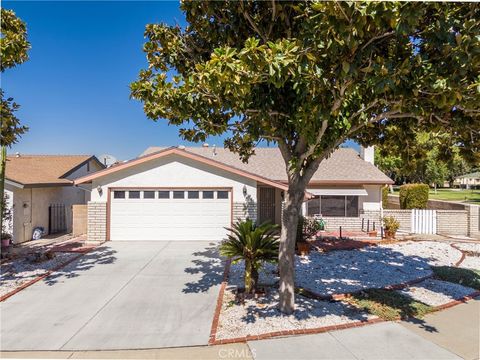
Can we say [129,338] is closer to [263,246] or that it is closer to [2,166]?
[263,246]

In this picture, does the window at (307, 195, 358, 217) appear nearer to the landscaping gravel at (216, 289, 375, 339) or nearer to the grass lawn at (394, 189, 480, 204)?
the landscaping gravel at (216, 289, 375, 339)

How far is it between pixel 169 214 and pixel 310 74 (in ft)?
40.6

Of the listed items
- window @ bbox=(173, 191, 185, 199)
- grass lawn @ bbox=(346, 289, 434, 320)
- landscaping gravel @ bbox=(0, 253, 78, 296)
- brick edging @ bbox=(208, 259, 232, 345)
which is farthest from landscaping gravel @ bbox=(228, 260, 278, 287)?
landscaping gravel @ bbox=(0, 253, 78, 296)

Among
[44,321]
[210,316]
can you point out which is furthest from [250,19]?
[44,321]

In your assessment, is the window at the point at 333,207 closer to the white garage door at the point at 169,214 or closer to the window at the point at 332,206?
the window at the point at 332,206

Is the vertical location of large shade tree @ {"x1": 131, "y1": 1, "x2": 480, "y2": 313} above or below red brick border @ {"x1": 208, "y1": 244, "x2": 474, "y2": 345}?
above

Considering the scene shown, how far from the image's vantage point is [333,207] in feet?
71.6

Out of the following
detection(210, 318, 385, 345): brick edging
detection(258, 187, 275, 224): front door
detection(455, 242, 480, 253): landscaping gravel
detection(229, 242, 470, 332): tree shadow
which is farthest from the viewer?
detection(258, 187, 275, 224): front door

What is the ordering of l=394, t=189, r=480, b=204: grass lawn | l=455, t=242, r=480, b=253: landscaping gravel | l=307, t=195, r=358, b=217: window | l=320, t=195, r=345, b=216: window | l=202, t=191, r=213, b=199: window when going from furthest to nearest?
l=394, t=189, r=480, b=204: grass lawn → l=320, t=195, r=345, b=216: window → l=307, t=195, r=358, b=217: window → l=202, t=191, r=213, b=199: window → l=455, t=242, r=480, b=253: landscaping gravel

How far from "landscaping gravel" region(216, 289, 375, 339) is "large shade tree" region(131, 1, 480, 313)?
1.51ft

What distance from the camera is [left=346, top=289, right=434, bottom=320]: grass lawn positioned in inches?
282

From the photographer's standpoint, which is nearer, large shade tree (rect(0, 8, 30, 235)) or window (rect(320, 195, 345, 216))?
large shade tree (rect(0, 8, 30, 235))

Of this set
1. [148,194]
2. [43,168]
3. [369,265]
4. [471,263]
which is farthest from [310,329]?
[43,168]

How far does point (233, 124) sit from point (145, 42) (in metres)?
3.14
